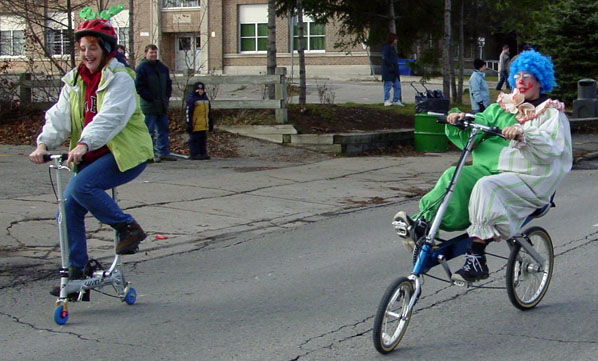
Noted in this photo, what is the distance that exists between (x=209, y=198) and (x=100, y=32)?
561 centimetres

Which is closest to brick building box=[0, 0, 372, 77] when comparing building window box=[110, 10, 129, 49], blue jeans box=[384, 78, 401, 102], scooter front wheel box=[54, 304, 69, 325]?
building window box=[110, 10, 129, 49]

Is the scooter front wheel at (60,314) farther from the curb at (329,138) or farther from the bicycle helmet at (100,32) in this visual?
the curb at (329,138)

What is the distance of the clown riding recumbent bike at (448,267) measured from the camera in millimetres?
5090

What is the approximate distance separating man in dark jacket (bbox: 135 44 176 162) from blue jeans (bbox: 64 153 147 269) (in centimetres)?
841

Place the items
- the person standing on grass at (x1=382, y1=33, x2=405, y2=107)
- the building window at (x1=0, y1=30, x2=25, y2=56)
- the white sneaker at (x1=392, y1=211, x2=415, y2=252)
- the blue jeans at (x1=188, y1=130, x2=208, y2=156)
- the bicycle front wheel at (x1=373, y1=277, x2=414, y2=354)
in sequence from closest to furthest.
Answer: the bicycle front wheel at (x1=373, y1=277, x2=414, y2=354), the white sneaker at (x1=392, y1=211, x2=415, y2=252), the blue jeans at (x1=188, y1=130, x2=208, y2=156), the person standing on grass at (x1=382, y1=33, x2=405, y2=107), the building window at (x1=0, y1=30, x2=25, y2=56)

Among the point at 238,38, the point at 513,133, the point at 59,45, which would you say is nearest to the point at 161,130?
the point at 59,45

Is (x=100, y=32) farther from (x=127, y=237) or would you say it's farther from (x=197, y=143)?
(x=197, y=143)

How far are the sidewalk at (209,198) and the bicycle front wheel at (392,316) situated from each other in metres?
3.51

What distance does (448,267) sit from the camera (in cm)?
568

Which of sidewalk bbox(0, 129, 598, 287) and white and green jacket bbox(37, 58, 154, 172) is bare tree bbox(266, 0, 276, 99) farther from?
white and green jacket bbox(37, 58, 154, 172)

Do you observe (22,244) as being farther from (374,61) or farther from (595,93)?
(374,61)

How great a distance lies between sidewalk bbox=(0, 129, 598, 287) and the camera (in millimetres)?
8648

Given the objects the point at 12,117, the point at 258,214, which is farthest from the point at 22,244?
the point at 12,117

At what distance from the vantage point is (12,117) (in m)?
18.0
